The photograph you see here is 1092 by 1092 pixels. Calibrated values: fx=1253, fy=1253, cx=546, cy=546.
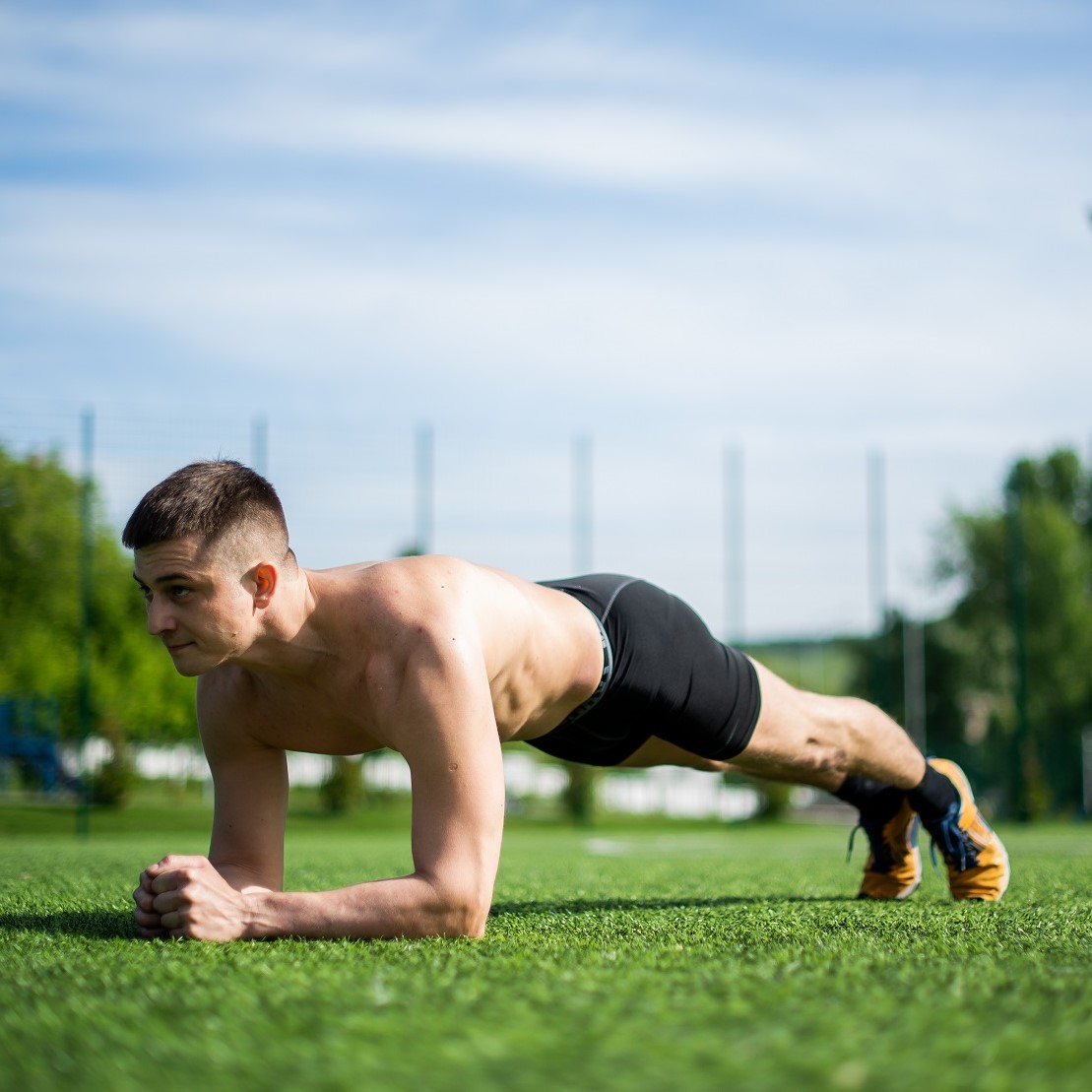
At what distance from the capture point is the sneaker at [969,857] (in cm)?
343

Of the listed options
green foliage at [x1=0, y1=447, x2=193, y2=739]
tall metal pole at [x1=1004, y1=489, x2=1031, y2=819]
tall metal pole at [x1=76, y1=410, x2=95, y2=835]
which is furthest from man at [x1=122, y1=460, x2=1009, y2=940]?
tall metal pole at [x1=1004, y1=489, x2=1031, y2=819]

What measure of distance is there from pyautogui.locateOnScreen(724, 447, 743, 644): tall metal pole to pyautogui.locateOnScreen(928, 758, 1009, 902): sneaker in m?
12.4

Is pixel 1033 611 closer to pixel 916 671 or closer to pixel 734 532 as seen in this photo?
pixel 916 671

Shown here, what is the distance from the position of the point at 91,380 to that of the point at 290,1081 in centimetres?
1352

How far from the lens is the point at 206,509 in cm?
242

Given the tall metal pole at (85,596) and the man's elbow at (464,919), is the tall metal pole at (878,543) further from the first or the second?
the man's elbow at (464,919)

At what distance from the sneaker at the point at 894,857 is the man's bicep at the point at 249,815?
169 centimetres

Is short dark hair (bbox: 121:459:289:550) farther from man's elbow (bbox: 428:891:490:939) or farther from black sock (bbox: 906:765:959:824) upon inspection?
Answer: black sock (bbox: 906:765:959:824)

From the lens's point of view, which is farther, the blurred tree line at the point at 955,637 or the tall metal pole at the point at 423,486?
the blurred tree line at the point at 955,637

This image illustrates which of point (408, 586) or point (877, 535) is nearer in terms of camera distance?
point (408, 586)

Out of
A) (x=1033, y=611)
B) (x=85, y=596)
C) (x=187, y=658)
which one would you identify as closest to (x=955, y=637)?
(x=1033, y=611)

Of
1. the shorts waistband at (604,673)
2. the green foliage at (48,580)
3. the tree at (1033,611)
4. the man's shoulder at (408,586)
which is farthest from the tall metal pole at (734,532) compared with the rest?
the tree at (1033,611)

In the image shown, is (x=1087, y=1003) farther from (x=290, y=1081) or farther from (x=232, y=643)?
(x=232, y=643)

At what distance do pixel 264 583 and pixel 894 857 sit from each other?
204cm
